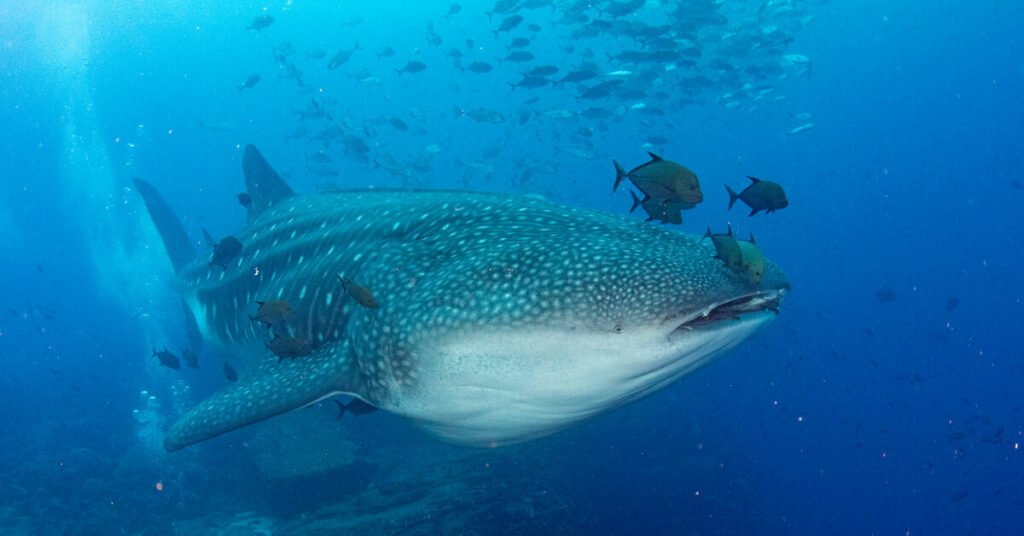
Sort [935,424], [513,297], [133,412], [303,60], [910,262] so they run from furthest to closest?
[303,60] < [910,262] < [935,424] < [133,412] < [513,297]

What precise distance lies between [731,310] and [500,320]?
1039 mm

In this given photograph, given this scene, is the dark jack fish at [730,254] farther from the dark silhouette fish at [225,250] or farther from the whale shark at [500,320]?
the dark silhouette fish at [225,250]

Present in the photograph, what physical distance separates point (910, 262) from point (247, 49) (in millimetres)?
152435

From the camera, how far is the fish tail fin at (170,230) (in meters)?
9.98

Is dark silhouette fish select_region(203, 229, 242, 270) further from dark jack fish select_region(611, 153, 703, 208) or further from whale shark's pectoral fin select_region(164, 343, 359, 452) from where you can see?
dark jack fish select_region(611, 153, 703, 208)

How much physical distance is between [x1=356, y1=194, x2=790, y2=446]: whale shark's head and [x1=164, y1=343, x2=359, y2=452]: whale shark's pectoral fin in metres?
0.43

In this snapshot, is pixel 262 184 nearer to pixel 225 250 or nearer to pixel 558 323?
pixel 225 250

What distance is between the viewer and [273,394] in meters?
3.43

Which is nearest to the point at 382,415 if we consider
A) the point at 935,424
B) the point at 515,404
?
the point at 515,404

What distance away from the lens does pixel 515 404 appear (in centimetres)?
268

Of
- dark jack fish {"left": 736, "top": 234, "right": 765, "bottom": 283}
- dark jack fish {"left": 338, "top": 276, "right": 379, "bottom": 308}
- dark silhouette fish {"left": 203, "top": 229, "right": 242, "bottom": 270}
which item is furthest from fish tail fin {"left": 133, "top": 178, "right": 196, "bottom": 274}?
dark jack fish {"left": 736, "top": 234, "right": 765, "bottom": 283}

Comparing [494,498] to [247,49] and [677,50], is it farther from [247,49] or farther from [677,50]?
[247,49]

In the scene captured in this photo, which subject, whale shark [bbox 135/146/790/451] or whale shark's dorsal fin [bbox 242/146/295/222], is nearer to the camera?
Answer: whale shark [bbox 135/146/790/451]

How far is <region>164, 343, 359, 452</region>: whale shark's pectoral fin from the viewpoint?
3258 mm
